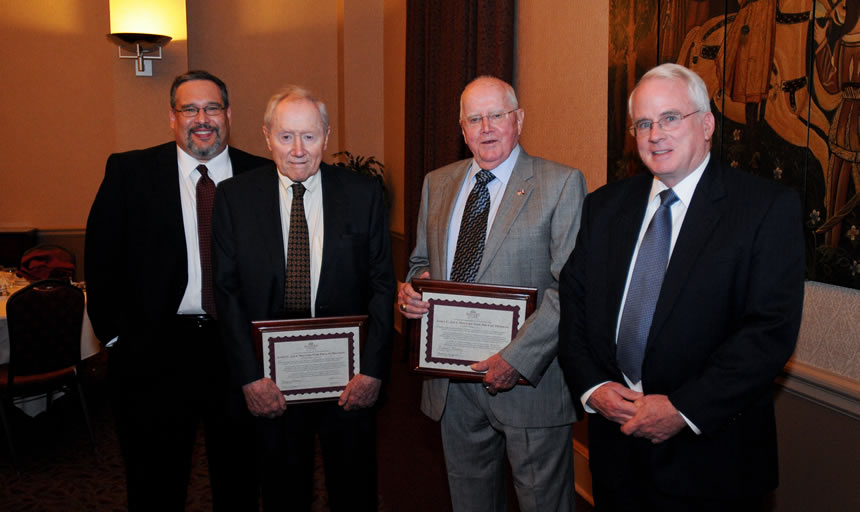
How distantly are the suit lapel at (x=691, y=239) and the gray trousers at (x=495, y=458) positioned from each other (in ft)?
2.18

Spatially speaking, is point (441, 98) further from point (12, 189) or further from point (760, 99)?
point (12, 189)

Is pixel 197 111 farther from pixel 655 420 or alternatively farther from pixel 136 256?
pixel 655 420

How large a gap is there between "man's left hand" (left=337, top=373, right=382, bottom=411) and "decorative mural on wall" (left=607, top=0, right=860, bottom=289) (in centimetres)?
143

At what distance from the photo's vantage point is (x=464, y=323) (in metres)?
2.21

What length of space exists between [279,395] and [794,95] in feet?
6.10

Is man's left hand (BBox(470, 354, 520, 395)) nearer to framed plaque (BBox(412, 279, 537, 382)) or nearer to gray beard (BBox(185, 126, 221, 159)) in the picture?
framed plaque (BBox(412, 279, 537, 382))

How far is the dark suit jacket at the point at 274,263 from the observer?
7.38ft

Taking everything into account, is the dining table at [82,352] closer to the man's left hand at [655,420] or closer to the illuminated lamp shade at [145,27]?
the illuminated lamp shade at [145,27]

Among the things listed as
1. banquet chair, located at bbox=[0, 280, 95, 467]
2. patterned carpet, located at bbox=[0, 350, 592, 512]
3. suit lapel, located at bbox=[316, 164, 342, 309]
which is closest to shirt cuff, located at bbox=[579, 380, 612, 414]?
suit lapel, located at bbox=[316, 164, 342, 309]

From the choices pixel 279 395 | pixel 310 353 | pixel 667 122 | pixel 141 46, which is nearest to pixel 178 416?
pixel 279 395

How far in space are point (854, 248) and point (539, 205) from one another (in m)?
0.90

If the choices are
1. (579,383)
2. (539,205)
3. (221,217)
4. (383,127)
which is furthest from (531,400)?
(383,127)

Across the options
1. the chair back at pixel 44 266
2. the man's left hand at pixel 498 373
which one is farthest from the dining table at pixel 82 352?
the man's left hand at pixel 498 373

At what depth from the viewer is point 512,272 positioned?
2234 mm
